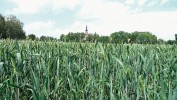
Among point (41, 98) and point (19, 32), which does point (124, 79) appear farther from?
point (19, 32)

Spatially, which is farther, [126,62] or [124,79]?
[126,62]

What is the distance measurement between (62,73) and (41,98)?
1470 mm

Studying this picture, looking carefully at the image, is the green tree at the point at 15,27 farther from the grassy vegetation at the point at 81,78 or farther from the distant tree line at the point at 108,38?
the grassy vegetation at the point at 81,78

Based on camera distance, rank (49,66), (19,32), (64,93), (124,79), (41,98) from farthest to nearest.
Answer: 1. (19,32)
2. (49,66)
3. (64,93)
4. (124,79)
5. (41,98)

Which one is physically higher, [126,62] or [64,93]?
[126,62]

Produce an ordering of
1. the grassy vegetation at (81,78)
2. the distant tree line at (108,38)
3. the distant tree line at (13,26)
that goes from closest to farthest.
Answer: the grassy vegetation at (81,78) → the distant tree line at (108,38) → the distant tree line at (13,26)

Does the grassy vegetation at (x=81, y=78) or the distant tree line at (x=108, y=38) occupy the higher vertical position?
the distant tree line at (x=108, y=38)

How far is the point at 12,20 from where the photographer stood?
90562mm

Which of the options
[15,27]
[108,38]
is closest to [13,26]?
[15,27]

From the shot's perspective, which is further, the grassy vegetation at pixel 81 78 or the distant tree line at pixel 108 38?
the distant tree line at pixel 108 38

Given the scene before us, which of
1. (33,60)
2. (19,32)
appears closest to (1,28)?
(19,32)

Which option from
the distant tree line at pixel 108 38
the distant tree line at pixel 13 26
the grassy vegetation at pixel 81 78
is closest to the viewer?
the grassy vegetation at pixel 81 78

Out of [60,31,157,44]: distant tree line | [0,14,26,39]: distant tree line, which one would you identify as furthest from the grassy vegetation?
[0,14,26,39]: distant tree line

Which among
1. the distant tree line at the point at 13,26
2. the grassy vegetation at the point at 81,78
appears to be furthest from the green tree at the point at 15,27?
the grassy vegetation at the point at 81,78
